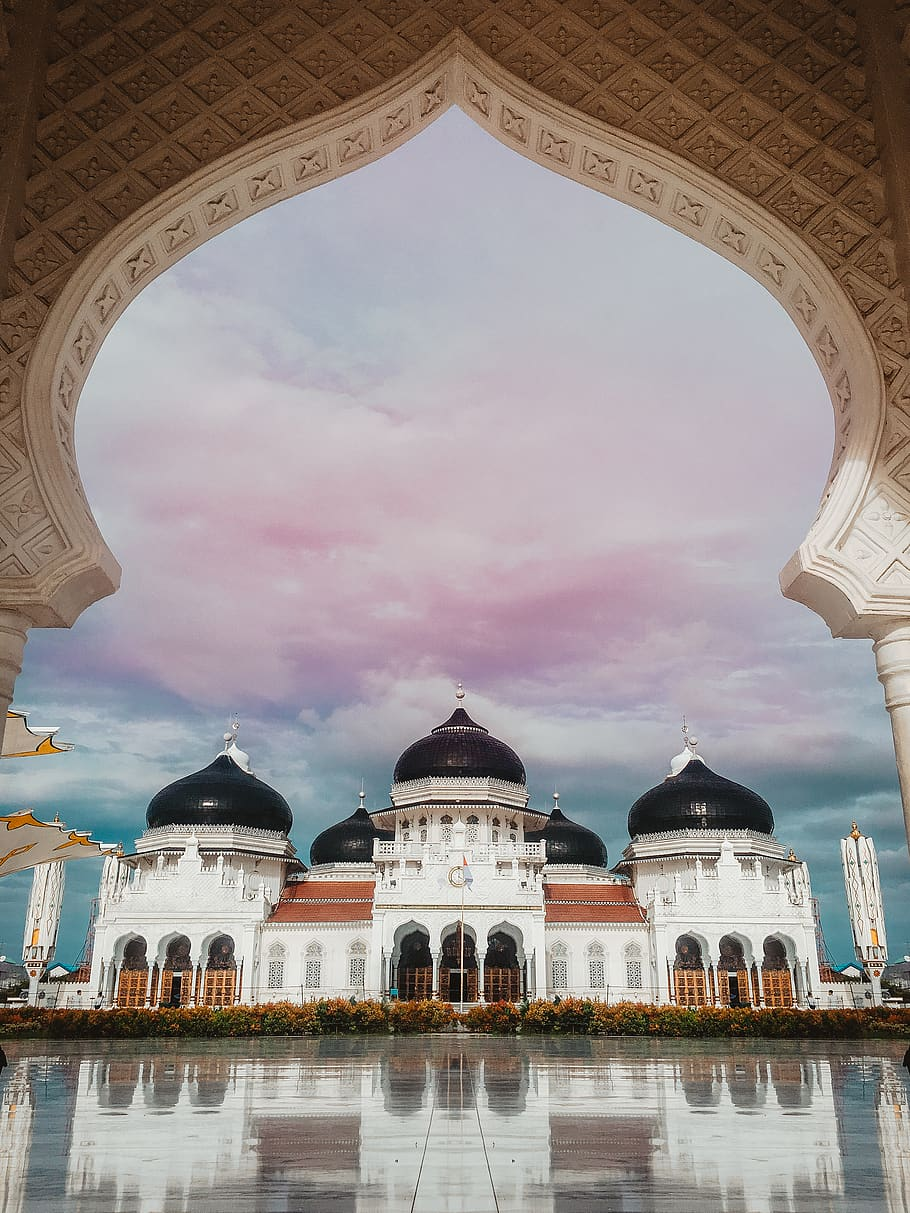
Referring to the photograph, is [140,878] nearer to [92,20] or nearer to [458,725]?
[458,725]

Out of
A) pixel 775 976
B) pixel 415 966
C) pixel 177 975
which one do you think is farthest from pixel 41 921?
pixel 775 976

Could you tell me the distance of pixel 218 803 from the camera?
3150 cm

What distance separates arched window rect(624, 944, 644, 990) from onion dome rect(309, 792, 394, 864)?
11.6 m

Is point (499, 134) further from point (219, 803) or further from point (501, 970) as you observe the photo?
point (219, 803)

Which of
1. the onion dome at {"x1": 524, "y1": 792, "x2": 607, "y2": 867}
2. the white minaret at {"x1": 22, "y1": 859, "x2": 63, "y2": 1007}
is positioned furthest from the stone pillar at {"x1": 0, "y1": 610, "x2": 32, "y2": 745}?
the onion dome at {"x1": 524, "y1": 792, "x2": 607, "y2": 867}

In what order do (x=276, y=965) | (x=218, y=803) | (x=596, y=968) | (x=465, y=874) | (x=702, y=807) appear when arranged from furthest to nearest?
1. (x=218, y=803)
2. (x=702, y=807)
3. (x=276, y=965)
4. (x=596, y=968)
5. (x=465, y=874)

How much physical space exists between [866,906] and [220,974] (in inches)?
688

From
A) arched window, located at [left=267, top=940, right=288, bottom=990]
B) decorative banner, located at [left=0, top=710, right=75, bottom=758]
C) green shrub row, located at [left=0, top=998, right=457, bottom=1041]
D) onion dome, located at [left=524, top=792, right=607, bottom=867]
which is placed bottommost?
green shrub row, located at [left=0, top=998, right=457, bottom=1041]

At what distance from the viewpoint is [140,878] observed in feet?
93.5

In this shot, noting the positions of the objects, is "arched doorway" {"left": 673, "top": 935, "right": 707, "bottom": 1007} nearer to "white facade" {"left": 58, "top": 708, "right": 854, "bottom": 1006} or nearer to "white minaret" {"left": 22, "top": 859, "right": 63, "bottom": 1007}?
"white facade" {"left": 58, "top": 708, "right": 854, "bottom": 1006}

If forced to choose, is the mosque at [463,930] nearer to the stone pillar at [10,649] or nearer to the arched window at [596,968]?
the arched window at [596,968]

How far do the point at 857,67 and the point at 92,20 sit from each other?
369 cm

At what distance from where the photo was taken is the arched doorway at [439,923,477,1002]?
26359 mm

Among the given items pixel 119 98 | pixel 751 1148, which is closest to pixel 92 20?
pixel 119 98
